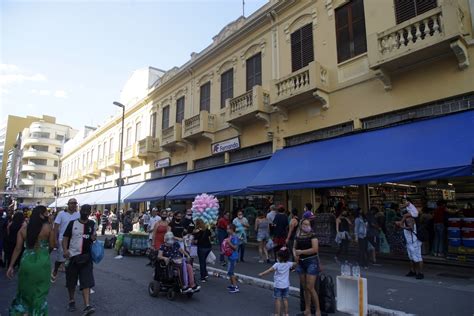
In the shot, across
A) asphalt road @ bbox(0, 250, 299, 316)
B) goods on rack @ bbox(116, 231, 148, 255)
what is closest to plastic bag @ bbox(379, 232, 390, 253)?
asphalt road @ bbox(0, 250, 299, 316)

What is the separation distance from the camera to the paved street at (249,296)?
6.23 meters

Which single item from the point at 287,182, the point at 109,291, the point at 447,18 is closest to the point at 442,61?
the point at 447,18

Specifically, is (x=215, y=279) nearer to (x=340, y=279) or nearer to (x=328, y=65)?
(x=340, y=279)

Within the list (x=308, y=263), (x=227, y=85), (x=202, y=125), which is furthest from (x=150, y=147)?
(x=308, y=263)

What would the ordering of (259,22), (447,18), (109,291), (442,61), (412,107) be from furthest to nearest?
(259,22) → (412,107) → (442,61) → (447,18) → (109,291)

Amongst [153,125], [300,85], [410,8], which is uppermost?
[153,125]

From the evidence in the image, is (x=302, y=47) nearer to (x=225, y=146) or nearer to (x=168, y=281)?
(x=225, y=146)

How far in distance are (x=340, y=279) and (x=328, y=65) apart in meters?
9.96

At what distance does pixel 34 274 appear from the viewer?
15.3ft

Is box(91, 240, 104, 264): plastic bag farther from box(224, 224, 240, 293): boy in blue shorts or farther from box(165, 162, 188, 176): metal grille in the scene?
box(165, 162, 188, 176): metal grille

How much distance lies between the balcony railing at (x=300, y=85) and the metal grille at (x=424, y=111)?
2315 millimetres

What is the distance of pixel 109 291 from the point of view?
7773mm

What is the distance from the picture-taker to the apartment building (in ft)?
246

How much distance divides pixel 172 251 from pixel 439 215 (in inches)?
335
